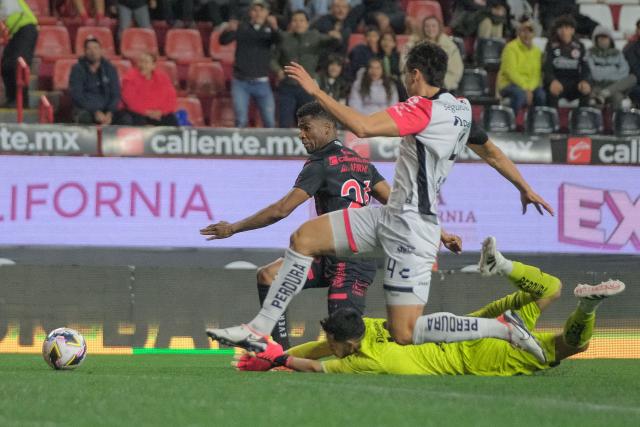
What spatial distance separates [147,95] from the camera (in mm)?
16938

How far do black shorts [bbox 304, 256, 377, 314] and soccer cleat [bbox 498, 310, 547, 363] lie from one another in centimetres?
154

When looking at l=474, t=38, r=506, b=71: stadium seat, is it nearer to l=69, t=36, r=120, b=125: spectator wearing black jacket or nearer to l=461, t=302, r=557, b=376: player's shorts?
l=69, t=36, r=120, b=125: spectator wearing black jacket

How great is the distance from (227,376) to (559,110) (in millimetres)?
11496

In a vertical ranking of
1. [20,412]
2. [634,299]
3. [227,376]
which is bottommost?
[634,299]

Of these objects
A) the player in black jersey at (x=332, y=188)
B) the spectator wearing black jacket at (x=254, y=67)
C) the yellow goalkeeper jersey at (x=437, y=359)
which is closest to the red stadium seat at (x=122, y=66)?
the spectator wearing black jacket at (x=254, y=67)

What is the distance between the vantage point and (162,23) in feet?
64.8

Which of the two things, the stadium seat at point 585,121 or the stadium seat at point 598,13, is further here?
the stadium seat at point 598,13

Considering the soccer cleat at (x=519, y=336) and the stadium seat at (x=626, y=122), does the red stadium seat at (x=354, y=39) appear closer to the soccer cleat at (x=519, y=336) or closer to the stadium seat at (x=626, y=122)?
the stadium seat at (x=626, y=122)

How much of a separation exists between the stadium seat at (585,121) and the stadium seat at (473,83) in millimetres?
1350

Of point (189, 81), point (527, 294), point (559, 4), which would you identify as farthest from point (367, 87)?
point (527, 294)

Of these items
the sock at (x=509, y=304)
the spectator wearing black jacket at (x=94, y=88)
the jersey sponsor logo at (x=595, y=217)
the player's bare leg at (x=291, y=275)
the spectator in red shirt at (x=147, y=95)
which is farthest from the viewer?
the spectator in red shirt at (x=147, y=95)

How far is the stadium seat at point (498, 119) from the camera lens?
1755 centimetres

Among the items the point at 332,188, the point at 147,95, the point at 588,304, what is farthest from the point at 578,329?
the point at 147,95

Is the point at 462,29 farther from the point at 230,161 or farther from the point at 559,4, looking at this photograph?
the point at 230,161
